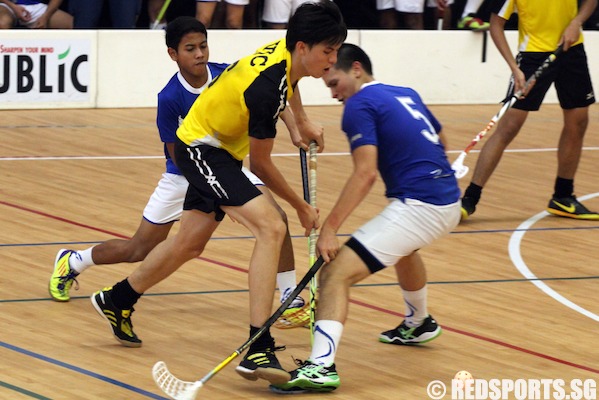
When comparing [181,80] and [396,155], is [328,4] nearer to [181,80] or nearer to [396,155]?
[396,155]

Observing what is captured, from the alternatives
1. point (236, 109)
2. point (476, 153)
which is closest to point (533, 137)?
point (476, 153)

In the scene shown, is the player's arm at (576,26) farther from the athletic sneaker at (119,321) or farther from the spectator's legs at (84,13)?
the spectator's legs at (84,13)

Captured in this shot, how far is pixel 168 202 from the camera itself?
681 cm

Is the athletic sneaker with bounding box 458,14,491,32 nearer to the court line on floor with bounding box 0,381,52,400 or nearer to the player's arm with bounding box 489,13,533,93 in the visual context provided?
the player's arm with bounding box 489,13,533,93

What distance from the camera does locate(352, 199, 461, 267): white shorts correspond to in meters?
5.71

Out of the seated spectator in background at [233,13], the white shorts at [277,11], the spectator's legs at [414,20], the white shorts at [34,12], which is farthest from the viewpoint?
the spectator's legs at [414,20]

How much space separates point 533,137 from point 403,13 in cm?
315

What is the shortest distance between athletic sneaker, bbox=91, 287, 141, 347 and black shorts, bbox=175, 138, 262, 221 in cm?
66

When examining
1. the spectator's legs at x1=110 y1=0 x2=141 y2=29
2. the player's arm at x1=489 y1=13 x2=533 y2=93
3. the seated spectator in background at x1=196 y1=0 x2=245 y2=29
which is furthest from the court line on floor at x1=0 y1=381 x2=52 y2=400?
the seated spectator in background at x1=196 y1=0 x2=245 y2=29

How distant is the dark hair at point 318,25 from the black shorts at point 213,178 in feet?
2.24

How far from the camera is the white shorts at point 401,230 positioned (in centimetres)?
571

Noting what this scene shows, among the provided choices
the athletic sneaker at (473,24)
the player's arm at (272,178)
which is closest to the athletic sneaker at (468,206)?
the player's arm at (272,178)

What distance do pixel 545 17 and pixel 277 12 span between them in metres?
5.60

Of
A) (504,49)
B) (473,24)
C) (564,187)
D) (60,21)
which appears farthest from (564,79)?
(60,21)
